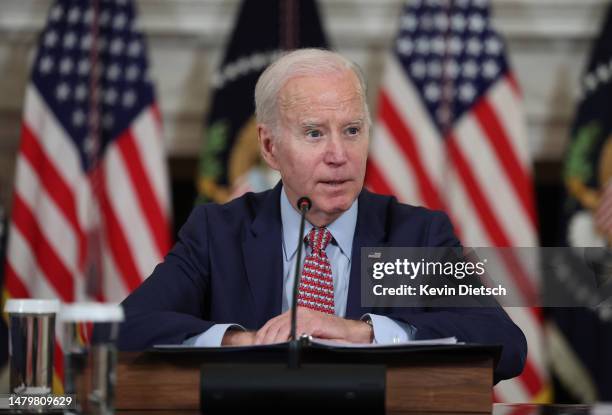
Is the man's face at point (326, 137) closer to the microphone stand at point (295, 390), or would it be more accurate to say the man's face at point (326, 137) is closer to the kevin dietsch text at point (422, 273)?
the kevin dietsch text at point (422, 273)

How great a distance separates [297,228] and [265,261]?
5.1 inches

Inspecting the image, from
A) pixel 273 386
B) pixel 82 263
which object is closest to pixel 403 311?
pixel 273 386

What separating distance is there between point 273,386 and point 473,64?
3002mm

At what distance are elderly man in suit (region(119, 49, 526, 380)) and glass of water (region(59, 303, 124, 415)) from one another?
0.64m

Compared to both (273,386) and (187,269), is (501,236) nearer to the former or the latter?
(187,269)

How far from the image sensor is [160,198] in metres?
4.43

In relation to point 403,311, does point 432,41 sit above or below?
above

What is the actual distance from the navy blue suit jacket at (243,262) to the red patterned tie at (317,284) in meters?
0.05

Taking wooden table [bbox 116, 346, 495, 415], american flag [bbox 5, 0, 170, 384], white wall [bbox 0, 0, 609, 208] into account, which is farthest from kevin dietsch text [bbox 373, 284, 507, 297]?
white wall [bbox 0, 0, 609, 208]

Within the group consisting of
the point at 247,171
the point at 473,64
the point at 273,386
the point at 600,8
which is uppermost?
the point at 600,8

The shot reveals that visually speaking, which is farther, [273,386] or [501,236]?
[501,236]

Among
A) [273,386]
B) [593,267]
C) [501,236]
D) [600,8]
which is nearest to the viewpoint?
[273,386]

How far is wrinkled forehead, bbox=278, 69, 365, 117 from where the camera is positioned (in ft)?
7.89

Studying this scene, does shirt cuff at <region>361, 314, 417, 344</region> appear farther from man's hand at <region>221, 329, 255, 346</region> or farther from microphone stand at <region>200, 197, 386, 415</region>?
microphone stand at <region>200, 197, 386, 415</region>
